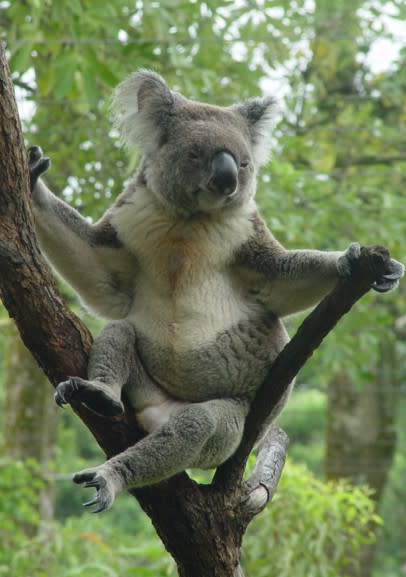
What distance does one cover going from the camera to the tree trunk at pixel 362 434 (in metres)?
9.64

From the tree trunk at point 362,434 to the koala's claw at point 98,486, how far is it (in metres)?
6.82

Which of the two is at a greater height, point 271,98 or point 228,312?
point 271,98

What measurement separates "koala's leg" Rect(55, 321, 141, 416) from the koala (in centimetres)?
1

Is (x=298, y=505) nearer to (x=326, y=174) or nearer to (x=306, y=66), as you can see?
(x=326, y=174)

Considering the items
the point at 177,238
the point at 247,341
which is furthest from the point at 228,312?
the point at 177,238

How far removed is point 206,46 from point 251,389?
10.9 feet

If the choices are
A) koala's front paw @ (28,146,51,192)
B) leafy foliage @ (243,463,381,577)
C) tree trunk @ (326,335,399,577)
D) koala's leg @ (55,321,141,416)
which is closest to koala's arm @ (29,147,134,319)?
koala's front paw @ (28,146,51,192)

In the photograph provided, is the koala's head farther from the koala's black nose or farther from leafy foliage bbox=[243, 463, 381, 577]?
leafy foliage bbox=[243, 463, 381, 577]

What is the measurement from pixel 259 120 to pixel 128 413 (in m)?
1.54

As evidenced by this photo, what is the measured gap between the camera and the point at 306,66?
9.49 meters

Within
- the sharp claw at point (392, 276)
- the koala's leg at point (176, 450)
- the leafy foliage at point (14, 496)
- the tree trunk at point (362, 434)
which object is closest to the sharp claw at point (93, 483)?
the koala's leg at point (176, 450)

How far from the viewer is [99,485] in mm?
3016

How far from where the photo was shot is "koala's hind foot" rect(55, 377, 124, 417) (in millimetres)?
3071

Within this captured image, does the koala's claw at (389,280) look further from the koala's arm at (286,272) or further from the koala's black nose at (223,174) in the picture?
the koala's black nose at (223,174)
